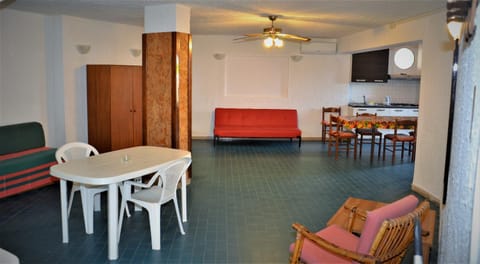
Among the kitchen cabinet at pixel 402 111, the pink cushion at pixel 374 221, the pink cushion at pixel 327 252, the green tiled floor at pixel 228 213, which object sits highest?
the kitchen cabinet at pixel 402 111

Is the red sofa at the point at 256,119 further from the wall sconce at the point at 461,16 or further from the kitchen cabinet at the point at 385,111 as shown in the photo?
the wall sconce at the point at 461,16

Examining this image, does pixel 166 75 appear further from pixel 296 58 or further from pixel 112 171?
pixel 296 58

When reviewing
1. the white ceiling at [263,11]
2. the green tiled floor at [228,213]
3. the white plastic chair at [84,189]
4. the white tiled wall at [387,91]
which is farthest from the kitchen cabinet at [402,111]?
the white plastic chair at [84,189]

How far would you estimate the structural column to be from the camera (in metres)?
5.44

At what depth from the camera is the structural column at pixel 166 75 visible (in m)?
5.44

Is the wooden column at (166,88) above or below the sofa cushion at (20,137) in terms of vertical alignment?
above

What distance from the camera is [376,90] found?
10258 mm

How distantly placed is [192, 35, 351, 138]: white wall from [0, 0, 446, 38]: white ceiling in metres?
2.03

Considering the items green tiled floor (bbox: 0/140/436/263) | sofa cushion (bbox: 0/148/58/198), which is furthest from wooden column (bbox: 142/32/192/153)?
sofa cushion (bbox: 0/148/58/198)

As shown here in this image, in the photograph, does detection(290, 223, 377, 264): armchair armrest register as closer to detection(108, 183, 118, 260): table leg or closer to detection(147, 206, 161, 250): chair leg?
detection(147, 206, 161, 250): chair leg

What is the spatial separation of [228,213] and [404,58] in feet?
23.9

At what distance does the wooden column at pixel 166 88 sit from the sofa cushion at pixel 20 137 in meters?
1.79

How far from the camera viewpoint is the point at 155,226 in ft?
11.9

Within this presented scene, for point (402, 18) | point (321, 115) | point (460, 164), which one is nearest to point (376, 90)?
point (321, 115)
